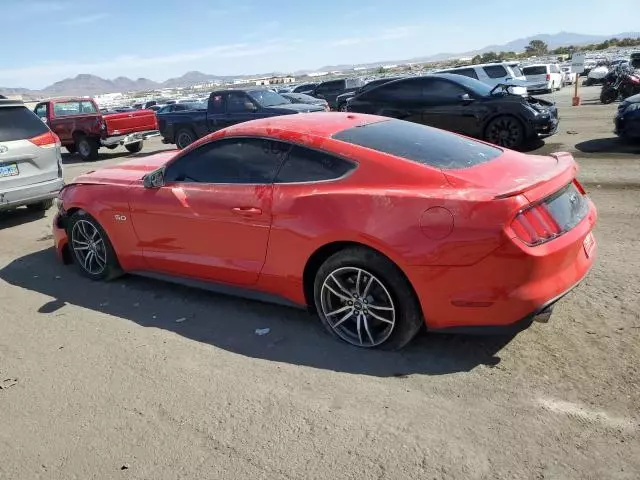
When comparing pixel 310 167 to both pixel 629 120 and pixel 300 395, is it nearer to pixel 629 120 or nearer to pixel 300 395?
pixel 300 395

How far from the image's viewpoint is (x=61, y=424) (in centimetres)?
325

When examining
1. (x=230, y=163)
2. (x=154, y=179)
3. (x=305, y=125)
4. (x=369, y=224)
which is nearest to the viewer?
(x=369, y=224)

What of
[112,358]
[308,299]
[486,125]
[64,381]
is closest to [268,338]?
[308,299]

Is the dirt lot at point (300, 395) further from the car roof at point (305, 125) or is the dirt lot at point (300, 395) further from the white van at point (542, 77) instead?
the white van at point (542, 77)

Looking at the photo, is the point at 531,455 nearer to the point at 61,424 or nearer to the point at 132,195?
the point at 61,424

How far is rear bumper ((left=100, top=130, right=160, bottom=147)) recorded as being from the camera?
15.6m

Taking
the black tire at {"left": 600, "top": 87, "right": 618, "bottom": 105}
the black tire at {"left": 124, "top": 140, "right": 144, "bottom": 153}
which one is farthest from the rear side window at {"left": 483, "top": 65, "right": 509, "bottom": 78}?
the black tire at {"left": 124, "top": 140, "right": 144, "bottom": 153}

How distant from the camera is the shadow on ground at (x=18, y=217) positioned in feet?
27.6

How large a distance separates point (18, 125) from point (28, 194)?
1.01 m

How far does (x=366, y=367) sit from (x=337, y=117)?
2070mm

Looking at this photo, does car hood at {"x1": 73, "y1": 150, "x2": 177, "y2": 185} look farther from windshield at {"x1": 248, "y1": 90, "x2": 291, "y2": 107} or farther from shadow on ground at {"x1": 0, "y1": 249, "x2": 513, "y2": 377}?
windshield at {"x1": 248, "y1": 90, "x2": 291, "y2": 107}

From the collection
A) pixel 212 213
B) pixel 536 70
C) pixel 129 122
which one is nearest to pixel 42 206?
pixel 212 213

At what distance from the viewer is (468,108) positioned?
37.5 feet

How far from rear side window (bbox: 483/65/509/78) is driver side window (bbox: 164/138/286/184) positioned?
2115 centimetres
